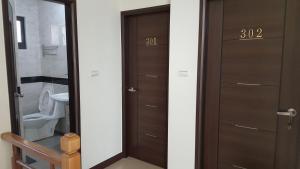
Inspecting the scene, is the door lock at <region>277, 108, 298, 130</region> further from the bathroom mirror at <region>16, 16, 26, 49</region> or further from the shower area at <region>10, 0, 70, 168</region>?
the bathroom mirror at <region>16, 16, 26, 49</region>

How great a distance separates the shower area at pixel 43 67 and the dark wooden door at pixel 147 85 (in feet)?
4.15

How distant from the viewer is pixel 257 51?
1915mm

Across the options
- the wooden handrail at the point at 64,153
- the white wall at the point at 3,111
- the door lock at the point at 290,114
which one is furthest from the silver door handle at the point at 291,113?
the white wall at the point at 3,111

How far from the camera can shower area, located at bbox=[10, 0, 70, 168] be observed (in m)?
3.56

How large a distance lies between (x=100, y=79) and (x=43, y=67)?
6.74ft

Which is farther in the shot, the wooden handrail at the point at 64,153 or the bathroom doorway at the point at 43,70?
the bathroom doorway at the point at 43,70

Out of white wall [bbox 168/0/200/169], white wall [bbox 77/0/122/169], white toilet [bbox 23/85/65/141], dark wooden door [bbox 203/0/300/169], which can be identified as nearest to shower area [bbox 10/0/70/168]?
white toilet [bbox 23/85/65/141]

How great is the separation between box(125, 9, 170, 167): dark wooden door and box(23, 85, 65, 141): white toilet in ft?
4.67

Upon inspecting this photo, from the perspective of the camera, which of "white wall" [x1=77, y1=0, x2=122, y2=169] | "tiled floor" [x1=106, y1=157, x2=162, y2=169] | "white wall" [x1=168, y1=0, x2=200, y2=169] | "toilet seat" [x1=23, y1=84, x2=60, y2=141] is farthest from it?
"toilet seat" [x1=23, y1=84, x2=60, y2=141]

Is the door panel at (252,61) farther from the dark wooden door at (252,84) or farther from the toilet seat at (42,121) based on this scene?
the toilet seat at (42,121)

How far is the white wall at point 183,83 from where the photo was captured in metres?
2.15

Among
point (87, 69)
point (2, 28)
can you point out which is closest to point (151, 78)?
point (87, 69)

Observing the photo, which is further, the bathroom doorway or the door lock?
A: the bathroom doorway

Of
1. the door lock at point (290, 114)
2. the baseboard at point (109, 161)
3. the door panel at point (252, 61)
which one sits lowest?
the baseboard at point (109, 161)
